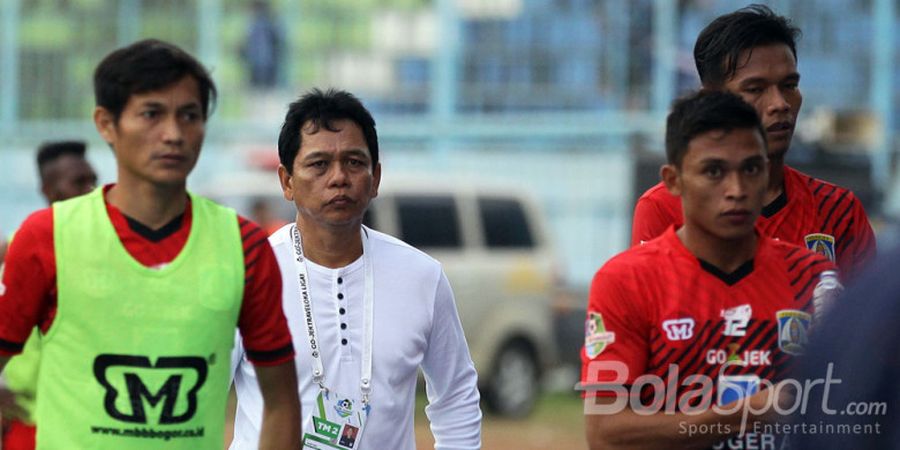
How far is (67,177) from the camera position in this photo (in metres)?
8.07

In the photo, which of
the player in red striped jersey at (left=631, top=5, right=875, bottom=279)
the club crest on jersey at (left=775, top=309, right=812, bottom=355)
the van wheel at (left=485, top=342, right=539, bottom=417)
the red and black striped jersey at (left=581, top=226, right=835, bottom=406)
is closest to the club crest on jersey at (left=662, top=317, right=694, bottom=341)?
the red and black striped jersey at (left=581, top=226, right=835, bottom=406)

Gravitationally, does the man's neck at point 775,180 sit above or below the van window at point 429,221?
above

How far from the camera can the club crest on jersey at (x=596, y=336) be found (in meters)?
4.31

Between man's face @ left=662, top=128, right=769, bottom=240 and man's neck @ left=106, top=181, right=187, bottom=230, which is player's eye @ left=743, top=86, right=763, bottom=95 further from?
man's neck @ left=106, top=181, right=187, bottom=230

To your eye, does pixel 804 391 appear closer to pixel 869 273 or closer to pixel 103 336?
pixel 869 273

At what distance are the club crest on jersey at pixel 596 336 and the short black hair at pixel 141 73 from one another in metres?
1.09

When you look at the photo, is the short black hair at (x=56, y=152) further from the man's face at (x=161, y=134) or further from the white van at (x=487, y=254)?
the white van at (x=487, y=254)

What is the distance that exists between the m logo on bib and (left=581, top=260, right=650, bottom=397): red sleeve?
99 centimetres

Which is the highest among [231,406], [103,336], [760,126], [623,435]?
[760,126]

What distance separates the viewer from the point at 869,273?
2.54 meters

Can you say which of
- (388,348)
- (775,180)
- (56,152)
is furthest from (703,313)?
(56,152)

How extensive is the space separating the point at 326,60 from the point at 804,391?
19900 millimetres

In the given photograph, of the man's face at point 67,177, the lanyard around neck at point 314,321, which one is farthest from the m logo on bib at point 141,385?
the man's face at point 67,177

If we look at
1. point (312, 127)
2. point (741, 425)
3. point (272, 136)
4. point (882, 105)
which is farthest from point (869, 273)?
point (272, 136)
